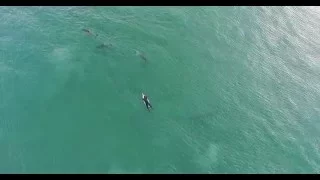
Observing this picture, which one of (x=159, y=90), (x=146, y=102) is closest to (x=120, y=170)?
(x=146, y=102)

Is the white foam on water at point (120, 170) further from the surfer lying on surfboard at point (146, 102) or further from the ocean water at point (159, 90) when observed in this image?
the surfer lying on surfboard at point (146, 102)

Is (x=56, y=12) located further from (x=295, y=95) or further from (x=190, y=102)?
(x=295, y=95)

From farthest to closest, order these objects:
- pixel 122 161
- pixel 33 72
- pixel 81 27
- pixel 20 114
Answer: pixel 81 27 → pixel 33 72 → pixel 20 114 → pixel 122 161

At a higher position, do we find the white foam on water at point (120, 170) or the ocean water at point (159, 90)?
the ocean water at point (159, 90)

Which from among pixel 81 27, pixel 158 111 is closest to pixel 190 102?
pixel 158 111

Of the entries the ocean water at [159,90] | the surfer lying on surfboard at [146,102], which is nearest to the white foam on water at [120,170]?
the ocean water at [159,90]

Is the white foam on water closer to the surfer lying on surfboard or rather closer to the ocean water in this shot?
the ocean water

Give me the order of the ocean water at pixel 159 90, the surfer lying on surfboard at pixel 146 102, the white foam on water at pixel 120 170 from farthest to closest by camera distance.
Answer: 1. the surfer lying on surfboard at pixel 146 102
2. the ocean water at pixel 159 90
3. the white foam on water at pixel 120 170

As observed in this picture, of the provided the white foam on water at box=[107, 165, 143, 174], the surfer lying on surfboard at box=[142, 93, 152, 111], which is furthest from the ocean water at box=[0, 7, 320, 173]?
the surfer lying on surfboard at box=[142, 93, 152, 111]
